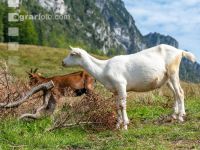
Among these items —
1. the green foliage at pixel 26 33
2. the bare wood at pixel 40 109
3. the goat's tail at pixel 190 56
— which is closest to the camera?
the bare wood at pixel 40 109

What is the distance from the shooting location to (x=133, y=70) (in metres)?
11.7

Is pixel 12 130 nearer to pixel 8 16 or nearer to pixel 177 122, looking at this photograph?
pixel 177 122

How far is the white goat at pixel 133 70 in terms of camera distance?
11516mm

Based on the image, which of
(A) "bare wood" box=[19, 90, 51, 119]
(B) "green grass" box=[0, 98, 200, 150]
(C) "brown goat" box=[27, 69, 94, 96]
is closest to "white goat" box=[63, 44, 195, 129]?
(B) "green grass" box=[0, 98, 200, 150]

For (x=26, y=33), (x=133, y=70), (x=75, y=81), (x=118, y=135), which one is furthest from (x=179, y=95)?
(x=26, y=33)

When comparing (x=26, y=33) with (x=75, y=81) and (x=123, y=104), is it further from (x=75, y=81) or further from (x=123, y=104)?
(x=123, y=104)

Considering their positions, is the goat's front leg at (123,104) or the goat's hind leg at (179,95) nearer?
the goat's front leg at (123,104)

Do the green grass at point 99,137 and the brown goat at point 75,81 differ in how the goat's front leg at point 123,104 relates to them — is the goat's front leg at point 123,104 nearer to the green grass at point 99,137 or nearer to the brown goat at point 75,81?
the green grass at point 99,137

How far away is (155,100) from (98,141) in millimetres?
7321

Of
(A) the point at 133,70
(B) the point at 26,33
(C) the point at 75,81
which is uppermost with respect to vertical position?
(A) the point at 133,70

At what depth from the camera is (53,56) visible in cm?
7056

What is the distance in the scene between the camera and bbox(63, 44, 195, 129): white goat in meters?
11.5

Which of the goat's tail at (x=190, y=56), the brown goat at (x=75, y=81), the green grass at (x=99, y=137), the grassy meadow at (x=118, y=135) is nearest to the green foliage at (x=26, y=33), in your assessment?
the brown goat at (x=75, y=81)

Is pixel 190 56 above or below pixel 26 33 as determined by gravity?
above
